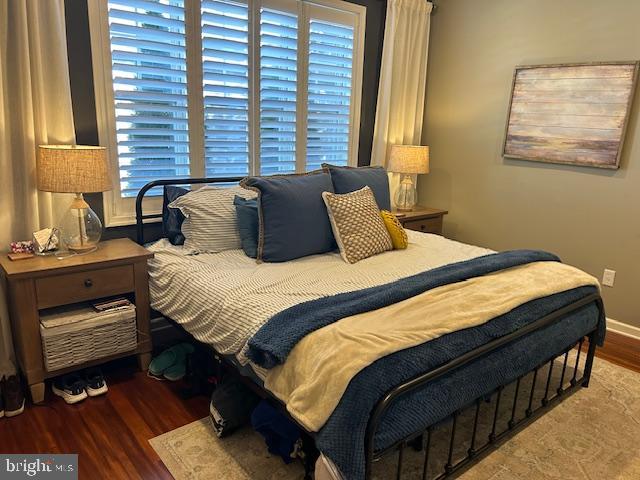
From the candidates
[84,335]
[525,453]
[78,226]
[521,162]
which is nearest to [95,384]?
[84,335]

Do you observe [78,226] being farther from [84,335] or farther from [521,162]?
[521,162]

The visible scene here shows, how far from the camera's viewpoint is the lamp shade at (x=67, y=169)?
2352 millimetres

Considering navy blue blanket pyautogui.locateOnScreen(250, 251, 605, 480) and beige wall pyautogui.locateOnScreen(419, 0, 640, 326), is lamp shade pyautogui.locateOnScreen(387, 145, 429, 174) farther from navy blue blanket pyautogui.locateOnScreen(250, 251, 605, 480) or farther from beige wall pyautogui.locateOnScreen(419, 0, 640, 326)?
navy blue blanket pyautogui.locateOnScreen(250, 251, 605, 480)

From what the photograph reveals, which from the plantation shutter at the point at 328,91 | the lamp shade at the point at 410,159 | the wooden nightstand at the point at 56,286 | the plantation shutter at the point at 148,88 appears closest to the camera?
the wooden nightstand at the point at 56,286

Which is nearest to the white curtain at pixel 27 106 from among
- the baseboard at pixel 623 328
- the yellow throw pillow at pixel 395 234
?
the yellow throw pillow at pixel 395 234

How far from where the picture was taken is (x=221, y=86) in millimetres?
3223

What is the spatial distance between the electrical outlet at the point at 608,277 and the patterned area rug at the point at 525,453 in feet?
3.87

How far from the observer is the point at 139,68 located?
112 inches

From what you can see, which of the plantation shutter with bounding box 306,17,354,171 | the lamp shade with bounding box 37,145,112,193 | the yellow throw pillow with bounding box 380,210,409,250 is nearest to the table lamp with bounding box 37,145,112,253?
the lamp shade with bounding box 37,145,112,193

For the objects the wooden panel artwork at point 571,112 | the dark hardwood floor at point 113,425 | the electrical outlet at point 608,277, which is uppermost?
the wooden panel artwork at point 571,112

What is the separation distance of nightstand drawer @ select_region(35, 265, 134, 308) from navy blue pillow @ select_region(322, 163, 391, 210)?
4.46ft

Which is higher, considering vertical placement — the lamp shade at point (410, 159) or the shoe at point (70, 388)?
the lamp shade at point (410, 159)

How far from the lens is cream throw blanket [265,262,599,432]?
62.5 inches

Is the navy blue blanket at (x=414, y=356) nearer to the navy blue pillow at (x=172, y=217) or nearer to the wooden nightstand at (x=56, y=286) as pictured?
the wooden nightstand at (x=56, y=286)
